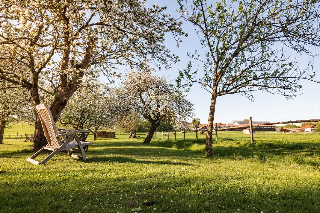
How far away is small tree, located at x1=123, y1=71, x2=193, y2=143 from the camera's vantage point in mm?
27188

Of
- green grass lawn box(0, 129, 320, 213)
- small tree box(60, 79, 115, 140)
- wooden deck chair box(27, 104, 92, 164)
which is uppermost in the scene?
small tree box(60, 79, 115, 140)

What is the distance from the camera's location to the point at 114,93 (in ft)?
97.2

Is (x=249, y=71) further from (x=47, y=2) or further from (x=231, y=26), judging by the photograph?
(x=47, y=2)

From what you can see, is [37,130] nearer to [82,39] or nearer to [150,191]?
[82,39]

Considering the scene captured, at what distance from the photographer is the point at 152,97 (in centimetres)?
2684

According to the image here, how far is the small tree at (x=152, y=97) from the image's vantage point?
27.2m

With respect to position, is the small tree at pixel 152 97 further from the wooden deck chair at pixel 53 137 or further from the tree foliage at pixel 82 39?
the wooden deck chair at pixel 53 137

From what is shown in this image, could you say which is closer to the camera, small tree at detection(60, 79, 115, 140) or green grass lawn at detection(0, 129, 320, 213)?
green grass lawn at detection(0, 129, 320, 213)

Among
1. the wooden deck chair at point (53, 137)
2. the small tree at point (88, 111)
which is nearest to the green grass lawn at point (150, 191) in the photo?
the wooden deck chair at point (53, 137)

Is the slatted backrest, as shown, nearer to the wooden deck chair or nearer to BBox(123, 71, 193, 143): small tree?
the wooden deck chair

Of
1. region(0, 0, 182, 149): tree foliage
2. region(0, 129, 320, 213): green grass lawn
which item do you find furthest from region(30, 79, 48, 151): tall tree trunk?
region(0, 129, 320, 213): green grass lawn

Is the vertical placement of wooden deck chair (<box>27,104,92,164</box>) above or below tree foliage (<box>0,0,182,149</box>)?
below

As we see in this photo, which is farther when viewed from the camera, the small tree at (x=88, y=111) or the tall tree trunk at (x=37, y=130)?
the small tree at (x=88, y=111)

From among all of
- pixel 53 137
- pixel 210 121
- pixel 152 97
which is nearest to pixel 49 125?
Answer: pixel 53 137
